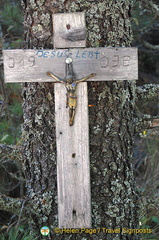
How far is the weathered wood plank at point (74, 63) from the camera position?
5.17 feet

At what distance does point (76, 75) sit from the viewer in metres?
1.59

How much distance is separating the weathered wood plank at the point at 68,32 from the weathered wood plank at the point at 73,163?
0.20m

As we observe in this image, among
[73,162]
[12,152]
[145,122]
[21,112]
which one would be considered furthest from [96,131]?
[21,112]

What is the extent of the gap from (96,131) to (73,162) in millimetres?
242

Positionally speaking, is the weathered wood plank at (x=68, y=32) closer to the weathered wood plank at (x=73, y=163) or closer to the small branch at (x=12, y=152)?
the weathered wood plank at (x=73, y=163)

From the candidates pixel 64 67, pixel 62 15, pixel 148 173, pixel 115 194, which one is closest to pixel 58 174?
pixel 115 194

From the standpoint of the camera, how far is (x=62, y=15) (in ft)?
5.19

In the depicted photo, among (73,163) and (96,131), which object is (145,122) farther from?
(73,163)

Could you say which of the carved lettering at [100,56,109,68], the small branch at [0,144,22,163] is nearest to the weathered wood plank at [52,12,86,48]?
the carved lettering at [100,56,109,68]

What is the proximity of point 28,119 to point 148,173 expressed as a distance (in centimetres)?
206

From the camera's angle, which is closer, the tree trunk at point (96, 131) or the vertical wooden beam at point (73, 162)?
the vertical wooden beam at point (73, 162)

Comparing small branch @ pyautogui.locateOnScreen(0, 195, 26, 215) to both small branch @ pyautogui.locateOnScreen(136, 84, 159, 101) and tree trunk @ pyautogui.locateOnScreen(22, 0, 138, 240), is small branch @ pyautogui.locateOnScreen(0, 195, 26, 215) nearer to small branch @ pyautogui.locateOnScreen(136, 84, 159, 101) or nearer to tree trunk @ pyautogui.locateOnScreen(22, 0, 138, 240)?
tree trunk @ pyautogui.locateOnScreen(22, 0, 138, 240)

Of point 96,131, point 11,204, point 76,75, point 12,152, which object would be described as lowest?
point 11,204

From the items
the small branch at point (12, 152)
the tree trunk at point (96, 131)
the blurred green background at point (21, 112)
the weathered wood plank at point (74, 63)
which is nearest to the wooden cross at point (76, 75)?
the weathered wood plank at point (74, 63)
